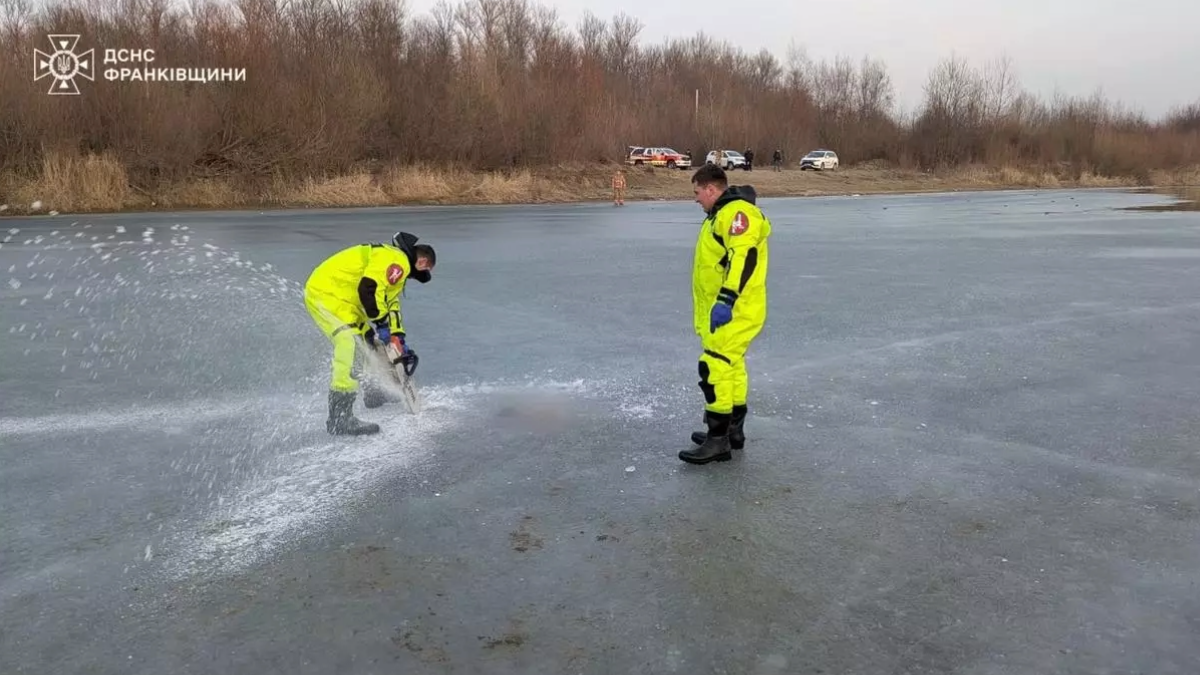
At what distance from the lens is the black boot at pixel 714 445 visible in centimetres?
463

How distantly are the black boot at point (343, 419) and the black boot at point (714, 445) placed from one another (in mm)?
1872

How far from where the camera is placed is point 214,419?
17.7 feet

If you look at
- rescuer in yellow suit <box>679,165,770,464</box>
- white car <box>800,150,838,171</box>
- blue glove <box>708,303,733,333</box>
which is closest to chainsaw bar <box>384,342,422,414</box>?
rescuer in yellow suit <box>679,165,770,464</box>

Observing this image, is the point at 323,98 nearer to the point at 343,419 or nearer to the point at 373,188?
the point at 373,188

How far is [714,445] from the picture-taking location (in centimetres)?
468

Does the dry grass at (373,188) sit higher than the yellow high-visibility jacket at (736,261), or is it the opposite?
the dry grass at (373,188)

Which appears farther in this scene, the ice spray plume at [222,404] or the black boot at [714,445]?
the black boot at [714,445]

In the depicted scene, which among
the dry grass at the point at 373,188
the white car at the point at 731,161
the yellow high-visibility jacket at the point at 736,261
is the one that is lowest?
the yellow high-visibility jacket at the point at 736,261

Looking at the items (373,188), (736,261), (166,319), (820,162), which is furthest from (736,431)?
(820,162)

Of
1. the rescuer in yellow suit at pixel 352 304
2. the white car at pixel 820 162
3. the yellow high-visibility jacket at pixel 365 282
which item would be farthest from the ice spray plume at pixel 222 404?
the white car at pixel 820 162

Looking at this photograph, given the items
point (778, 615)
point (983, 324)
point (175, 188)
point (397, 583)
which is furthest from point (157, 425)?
point (175, 188)

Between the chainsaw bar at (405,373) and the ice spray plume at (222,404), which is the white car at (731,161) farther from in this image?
the chainsaw bar at (405,373)

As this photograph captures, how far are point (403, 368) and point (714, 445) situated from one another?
6.47 feet

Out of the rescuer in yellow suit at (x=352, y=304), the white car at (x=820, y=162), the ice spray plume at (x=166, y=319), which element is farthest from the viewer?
the white car at (x=820, y=162)
